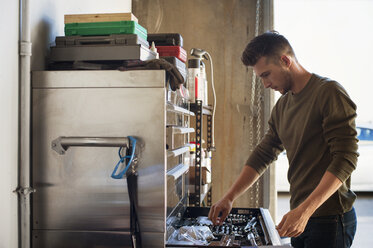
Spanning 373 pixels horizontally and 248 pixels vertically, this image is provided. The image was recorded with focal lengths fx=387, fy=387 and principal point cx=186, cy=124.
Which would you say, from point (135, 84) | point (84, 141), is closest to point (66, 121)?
point (84, 141)

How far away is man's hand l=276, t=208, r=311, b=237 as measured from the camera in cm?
123

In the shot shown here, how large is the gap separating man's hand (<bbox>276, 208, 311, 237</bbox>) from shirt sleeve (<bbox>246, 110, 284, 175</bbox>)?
558mm

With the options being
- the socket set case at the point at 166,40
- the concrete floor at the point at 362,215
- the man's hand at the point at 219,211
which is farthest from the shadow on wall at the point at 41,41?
the concrete floor at the point at 362,215

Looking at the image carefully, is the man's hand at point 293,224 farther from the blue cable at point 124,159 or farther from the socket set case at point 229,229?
the blue cable at point 124,159

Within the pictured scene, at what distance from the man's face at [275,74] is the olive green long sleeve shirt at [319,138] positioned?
0.23 feet

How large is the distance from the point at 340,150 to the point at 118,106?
0.80 metres

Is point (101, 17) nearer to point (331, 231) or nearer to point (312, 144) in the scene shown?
point (312, 144)

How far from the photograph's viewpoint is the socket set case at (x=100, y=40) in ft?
4.39

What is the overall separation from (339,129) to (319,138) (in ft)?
0.43

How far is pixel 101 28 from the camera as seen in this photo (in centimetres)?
138

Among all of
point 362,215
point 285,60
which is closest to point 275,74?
point 285,60

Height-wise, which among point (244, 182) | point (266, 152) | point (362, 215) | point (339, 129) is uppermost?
point (339, 129)

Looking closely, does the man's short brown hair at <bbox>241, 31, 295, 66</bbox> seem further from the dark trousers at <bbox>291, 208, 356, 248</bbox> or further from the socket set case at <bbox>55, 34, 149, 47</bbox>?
the dark trousers at <bbox>291, 208, 356, 248</bbox>

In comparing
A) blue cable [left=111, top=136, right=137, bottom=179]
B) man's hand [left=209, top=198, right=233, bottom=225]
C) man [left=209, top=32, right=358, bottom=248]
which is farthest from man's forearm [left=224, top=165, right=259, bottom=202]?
blue cable [left=111, top=136, right=137, bottom=179]
